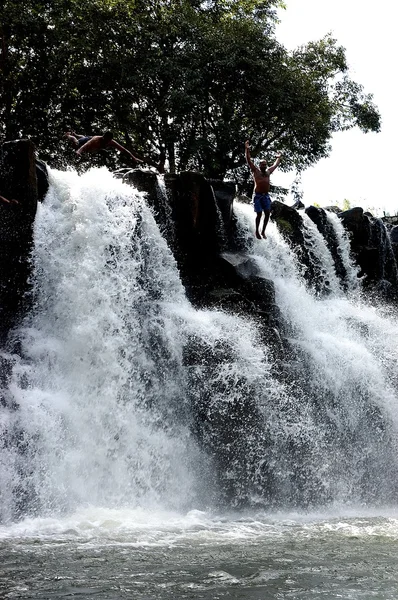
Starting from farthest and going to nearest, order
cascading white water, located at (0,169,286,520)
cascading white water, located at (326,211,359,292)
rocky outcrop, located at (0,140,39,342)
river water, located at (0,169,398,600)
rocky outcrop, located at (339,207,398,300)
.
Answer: rocky outcrop, located at (339,207,398,300), cascading white water, located at (326,211,359,292), rocky outcrop, located at (0,140,39,342), cascading white water, located at (0,169,286,520), river water, located at (0,169,398,600)

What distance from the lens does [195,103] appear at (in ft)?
72.9

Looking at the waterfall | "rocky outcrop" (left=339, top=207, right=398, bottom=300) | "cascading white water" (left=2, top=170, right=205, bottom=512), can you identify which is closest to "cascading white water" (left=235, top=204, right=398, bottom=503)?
the waterfall

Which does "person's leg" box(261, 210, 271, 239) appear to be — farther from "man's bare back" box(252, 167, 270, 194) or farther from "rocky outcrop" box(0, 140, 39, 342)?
"rocky outcrop" box(0, 140, 39, 342)

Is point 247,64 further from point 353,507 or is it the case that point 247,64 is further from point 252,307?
point 353,507

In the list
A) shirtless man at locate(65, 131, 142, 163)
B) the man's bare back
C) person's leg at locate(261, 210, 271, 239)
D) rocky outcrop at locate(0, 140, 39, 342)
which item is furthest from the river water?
the man's bare back

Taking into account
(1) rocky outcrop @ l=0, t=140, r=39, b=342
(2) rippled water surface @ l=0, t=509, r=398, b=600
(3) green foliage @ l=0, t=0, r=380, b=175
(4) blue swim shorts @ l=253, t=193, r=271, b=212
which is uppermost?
(3) green foliage @ l=0, t=0, r=380, b=175

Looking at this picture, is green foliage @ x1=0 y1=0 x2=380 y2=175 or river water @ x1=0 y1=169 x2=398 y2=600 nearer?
river water @ x1=0 y1=169 x2=398 y2=600

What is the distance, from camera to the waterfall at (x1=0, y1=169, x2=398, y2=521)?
29.8ft

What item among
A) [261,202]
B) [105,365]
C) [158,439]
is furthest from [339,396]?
[105,365]

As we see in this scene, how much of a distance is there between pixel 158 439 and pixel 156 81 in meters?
16.1

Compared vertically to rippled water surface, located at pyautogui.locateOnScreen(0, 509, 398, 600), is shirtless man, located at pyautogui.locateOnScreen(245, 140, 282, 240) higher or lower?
higher

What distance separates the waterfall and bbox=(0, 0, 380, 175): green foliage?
36.7ft

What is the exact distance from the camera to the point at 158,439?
9852mm

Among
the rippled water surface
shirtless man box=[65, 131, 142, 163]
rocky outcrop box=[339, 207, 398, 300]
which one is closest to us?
the rippled water surface
